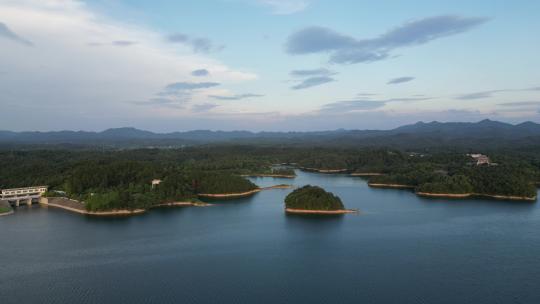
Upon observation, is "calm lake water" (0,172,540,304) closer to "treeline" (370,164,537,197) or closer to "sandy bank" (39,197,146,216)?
"sandy bank" (39,197,146,216)

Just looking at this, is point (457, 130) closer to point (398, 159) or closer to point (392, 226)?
point (398, 159)

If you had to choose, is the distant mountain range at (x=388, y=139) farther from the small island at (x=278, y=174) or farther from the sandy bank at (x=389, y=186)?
the sandy bank at (x=389, y=186)

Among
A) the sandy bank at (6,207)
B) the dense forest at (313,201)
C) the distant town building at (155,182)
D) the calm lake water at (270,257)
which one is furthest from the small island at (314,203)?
the sandy bank at (6,207)

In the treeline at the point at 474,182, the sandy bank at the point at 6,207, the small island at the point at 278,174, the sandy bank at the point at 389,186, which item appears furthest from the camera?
the small island at the point at 278,174

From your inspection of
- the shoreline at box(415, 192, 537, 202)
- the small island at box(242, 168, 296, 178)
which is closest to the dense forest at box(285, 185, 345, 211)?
the shoreline at box(415, 192, 537, 202)

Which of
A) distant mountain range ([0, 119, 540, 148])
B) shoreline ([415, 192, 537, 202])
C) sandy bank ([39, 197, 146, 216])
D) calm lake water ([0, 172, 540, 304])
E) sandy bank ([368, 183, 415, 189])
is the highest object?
distant mountain range ([0, 119, 540, 148])
